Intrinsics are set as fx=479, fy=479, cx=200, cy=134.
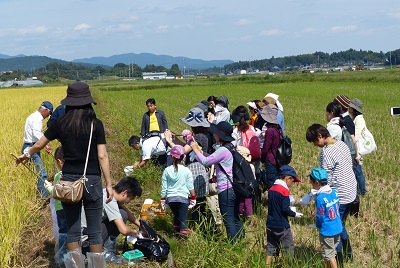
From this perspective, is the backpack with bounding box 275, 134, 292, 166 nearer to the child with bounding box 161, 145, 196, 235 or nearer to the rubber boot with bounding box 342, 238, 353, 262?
the child with bounding box 161, 145, 196, 235

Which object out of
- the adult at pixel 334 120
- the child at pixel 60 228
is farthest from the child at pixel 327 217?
the child at pixel 60 228

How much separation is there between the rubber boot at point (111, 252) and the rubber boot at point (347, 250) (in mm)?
2184

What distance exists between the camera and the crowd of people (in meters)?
4.02

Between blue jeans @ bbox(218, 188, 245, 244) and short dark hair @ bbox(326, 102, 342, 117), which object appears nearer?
blue jeans @ bbox(218, 188, 245, 244)

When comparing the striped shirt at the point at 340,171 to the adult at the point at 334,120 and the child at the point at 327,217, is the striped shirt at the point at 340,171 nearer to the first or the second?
the child at the point at 327,217

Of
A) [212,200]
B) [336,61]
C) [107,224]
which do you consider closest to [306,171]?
[212,200]

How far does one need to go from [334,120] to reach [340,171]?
51.4 inches

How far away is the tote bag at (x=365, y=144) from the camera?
259 inches

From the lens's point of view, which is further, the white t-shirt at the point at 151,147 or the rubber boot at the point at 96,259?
the white t-shirt at the point at 151,147

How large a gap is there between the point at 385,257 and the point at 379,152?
19.9 feet

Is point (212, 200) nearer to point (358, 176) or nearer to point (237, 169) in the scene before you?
point (237, 169)

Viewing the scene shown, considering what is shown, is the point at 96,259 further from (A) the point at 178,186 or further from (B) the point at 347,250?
(B) the point at 347,250

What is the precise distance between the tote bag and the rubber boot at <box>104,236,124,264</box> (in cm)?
356

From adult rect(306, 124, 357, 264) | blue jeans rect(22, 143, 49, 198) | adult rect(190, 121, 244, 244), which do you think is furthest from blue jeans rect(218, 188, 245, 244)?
blue jeans rect(22, 143, 49, 198)
